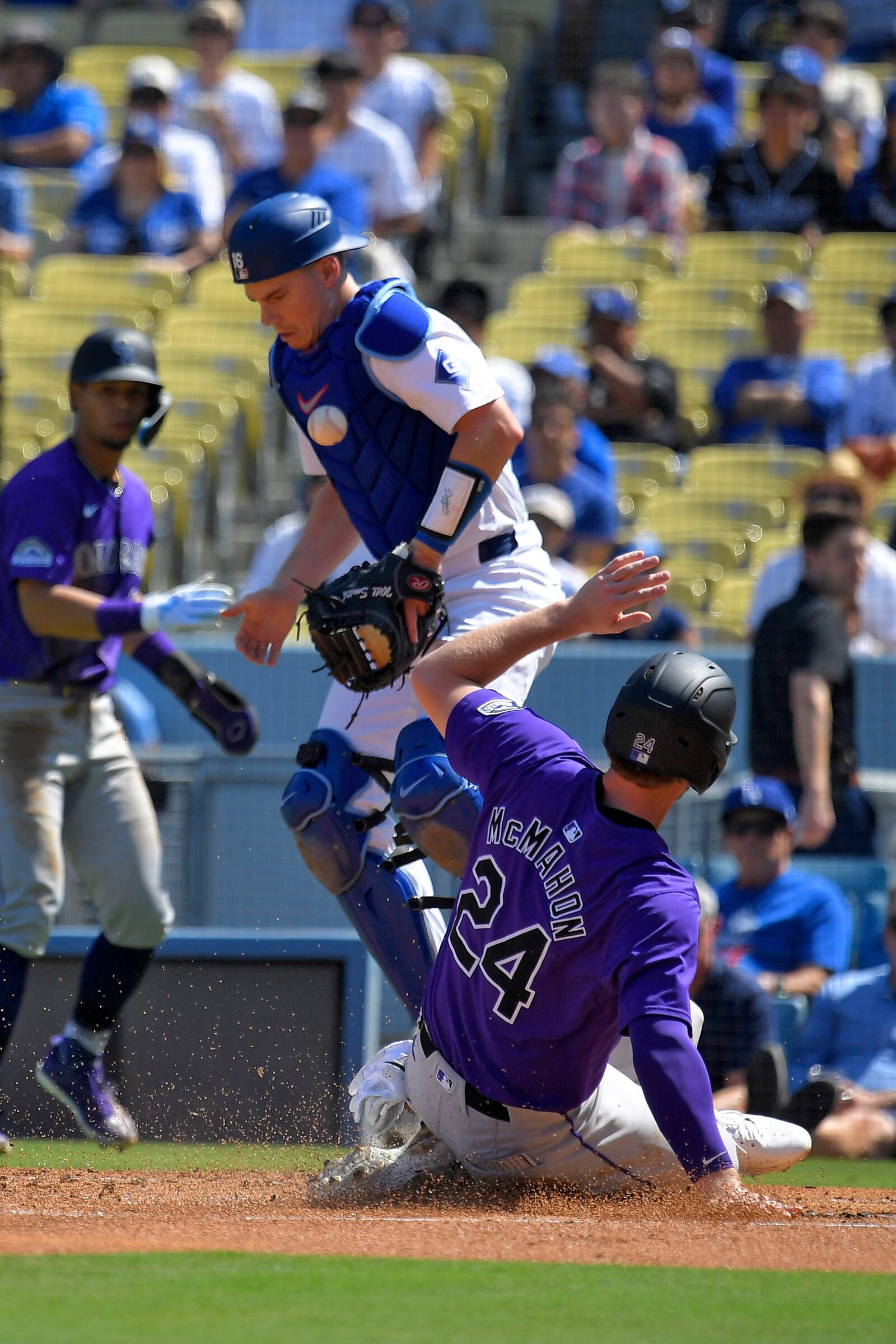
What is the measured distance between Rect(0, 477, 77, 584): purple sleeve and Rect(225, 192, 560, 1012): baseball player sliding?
2.65ft

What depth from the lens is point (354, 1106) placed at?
185 inches

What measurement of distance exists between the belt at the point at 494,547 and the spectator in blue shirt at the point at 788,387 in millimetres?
5104

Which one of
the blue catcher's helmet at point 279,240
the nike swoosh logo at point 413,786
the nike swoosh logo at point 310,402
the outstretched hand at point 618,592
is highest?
the blue catcher's helmet at point 279,240

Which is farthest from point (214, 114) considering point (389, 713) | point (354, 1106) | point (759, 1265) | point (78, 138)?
point (759, 1265)

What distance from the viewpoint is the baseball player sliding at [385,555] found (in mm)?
4816

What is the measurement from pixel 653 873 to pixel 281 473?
295 inches

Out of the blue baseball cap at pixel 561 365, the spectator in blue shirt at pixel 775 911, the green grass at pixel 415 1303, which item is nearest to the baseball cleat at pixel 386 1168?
the green grass at pixel 415 1303

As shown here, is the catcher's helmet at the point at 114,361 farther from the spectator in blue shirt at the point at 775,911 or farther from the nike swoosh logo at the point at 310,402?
the spectator in blue shirt at the point at 775,911

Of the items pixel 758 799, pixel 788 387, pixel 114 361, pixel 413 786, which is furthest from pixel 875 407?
pixel 413 786

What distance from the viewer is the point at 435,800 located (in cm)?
470

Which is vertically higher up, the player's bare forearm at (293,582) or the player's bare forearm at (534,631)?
the player's bare forearm at (534,631)

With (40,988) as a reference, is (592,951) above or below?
above

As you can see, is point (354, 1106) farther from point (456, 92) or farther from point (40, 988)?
point (456, 92)

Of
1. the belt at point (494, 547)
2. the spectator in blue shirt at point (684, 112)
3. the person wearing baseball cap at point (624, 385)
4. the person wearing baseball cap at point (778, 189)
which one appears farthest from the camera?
the spectator in blue shirt at point (684, 112)
